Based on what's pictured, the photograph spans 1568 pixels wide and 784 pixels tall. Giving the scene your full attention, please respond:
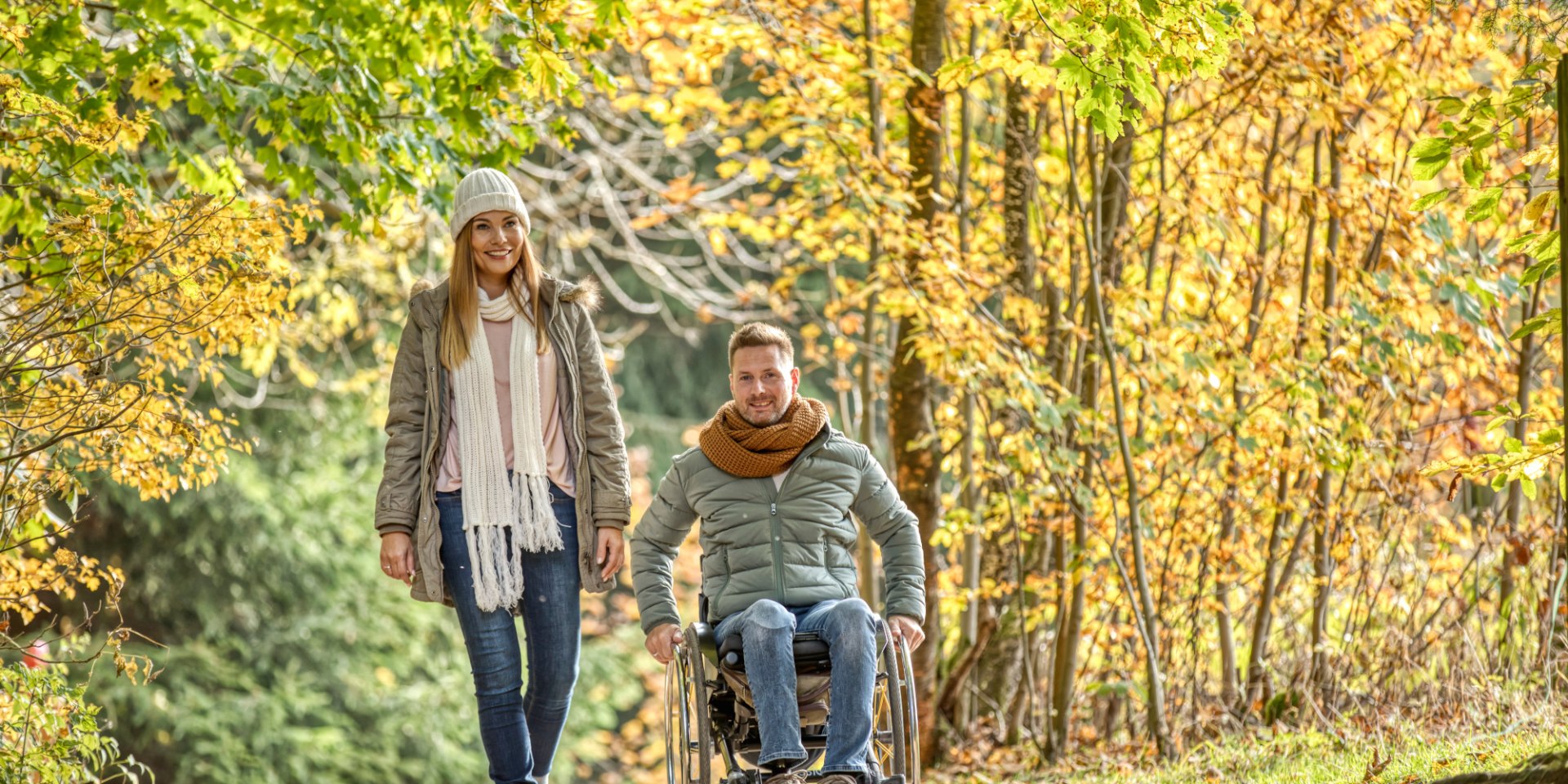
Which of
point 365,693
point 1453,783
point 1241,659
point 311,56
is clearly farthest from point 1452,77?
point 365,693

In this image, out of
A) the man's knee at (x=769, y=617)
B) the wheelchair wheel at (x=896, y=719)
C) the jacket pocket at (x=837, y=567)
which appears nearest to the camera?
the wheelchair wheel at (x=896, y=719)

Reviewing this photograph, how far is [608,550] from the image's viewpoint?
3.58m

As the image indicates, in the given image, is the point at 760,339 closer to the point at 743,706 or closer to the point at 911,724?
the point at 743,706

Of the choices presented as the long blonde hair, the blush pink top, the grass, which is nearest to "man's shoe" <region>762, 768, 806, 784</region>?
the blush pink top

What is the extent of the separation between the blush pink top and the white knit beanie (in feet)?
0.84

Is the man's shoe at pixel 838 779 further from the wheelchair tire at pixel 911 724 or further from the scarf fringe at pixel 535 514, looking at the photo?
the scarf fringe at pixel 535 514

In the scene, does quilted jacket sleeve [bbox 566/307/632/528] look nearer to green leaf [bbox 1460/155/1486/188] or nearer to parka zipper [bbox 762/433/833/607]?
parka zipper [bbox 762/433/833/607]

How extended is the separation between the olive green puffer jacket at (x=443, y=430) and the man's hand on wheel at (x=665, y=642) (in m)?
0.17

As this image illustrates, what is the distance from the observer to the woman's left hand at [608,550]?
3.57 m

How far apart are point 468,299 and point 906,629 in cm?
130

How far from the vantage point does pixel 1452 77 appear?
5797 millimetres

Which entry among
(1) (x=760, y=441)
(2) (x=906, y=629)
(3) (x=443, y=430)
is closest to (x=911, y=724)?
(2) (x=906, y=629)

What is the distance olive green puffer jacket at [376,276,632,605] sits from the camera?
3.50m

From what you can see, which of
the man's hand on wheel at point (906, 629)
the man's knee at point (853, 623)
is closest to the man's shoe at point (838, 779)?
the man's knee at point (853, 623)
